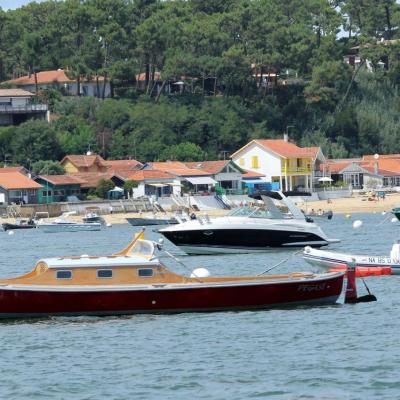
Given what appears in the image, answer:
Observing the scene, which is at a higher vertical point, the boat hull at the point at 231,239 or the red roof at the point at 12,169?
the red roof at the point at 12,169

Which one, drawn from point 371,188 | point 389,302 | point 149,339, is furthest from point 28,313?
point 371,188

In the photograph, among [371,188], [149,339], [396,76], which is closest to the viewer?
[149,339]

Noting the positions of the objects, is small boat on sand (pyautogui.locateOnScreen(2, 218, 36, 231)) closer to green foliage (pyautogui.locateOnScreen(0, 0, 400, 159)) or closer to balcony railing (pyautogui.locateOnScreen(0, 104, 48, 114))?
green foliage (pyautogui.locateOnScreen(0, 0, 400, 159))

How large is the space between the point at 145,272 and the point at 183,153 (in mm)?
79102

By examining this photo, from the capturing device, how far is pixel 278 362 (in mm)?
28922

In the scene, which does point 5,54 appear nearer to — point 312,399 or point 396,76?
point 396,76

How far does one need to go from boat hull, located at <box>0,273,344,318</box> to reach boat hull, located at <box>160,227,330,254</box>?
17620mm

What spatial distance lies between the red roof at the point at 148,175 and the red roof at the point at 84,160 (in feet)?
10.4

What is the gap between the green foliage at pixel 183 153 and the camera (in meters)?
113

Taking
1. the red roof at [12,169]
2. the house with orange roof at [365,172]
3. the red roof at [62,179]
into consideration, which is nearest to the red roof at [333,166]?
the house with orange roof at [365,172]

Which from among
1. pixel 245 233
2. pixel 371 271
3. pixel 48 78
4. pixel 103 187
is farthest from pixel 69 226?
pixel 371 271

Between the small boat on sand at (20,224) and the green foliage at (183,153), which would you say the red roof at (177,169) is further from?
the small boat on sand at (20,224)

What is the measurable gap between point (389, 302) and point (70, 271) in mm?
9208

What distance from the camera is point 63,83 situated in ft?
394
